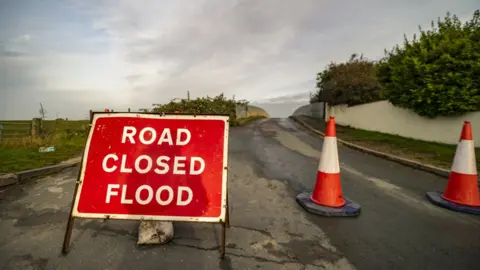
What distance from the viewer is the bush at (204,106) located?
18.0 m

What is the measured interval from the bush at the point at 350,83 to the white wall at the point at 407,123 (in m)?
1.22

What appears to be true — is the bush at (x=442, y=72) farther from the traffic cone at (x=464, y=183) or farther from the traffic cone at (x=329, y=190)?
the traffic cone at (x=329, y=190)

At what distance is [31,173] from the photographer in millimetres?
5543

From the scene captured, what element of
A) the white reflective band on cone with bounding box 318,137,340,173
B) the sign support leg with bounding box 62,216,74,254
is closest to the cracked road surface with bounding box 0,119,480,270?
the sign support leg with bounding box 62,216,74,254

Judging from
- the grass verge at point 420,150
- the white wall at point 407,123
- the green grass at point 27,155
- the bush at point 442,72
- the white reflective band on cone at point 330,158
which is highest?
the bush at point 442,72

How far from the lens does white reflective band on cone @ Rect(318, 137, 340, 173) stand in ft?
13.2

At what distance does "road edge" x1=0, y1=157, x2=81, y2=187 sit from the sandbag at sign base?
3.74 m

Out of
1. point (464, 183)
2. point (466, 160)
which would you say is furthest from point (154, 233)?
point (466, 160)

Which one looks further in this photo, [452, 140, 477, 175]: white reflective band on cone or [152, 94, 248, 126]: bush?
[152, 94, 248, 126]: bush

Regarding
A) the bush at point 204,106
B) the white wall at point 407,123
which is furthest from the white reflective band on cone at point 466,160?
the bush at point 204,106

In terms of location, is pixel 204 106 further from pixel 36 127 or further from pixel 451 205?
pixel 451 205

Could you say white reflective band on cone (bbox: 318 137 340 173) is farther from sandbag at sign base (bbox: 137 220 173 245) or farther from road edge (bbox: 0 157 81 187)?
road edge (bbox: 0 157 81 187)

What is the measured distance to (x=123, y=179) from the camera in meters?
2.75

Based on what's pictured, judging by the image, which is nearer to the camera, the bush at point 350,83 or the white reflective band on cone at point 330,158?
the white reflective band on cone at point 330,158
